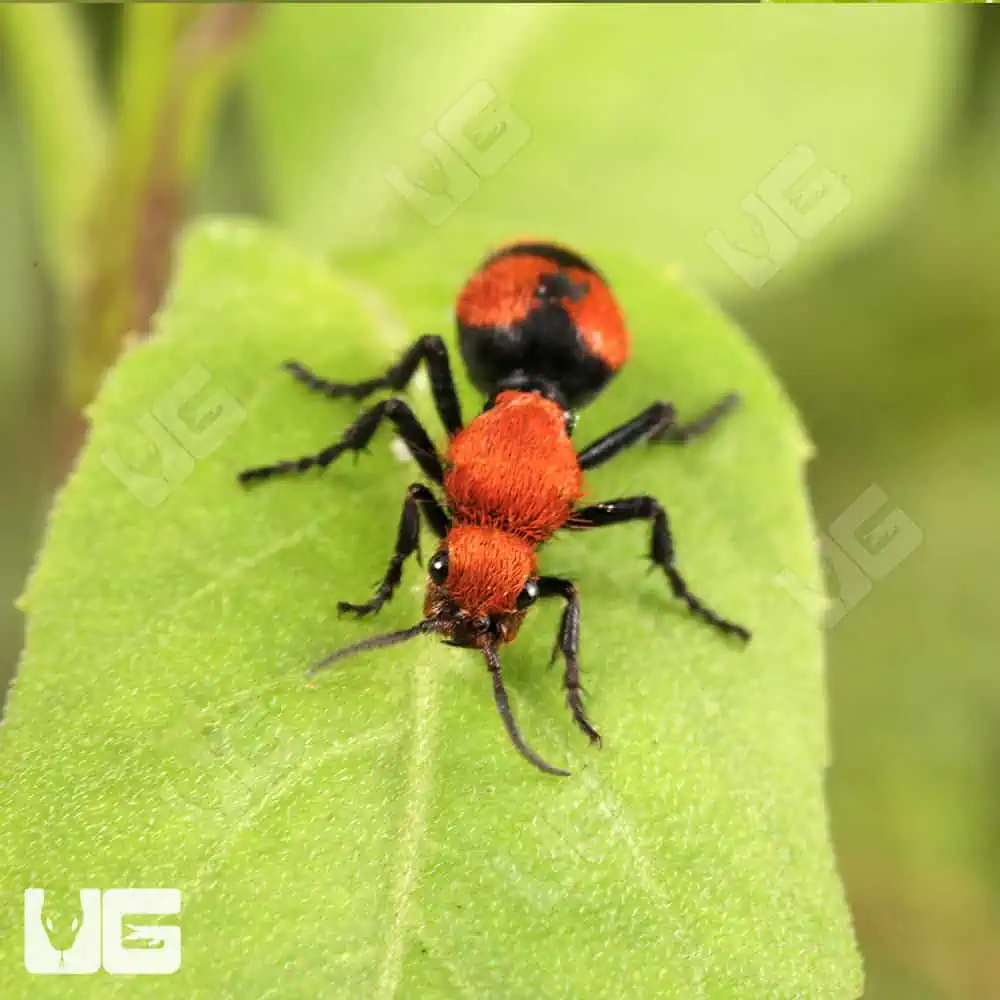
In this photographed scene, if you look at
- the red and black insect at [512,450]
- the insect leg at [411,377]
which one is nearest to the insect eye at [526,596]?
the red and black insect at [512,450]

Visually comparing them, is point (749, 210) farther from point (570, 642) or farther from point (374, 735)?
point (374, 735)

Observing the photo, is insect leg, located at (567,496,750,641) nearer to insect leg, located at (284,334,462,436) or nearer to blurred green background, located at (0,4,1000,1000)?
insect leg, located at (284,334,462,436)

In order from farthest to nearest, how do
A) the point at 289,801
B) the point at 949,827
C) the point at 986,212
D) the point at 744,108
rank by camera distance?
the point at 986,212 → the point at 744,108 → the point at 949,827 → the point at 289,801

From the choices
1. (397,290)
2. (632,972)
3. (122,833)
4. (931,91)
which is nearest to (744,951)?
(632,972)

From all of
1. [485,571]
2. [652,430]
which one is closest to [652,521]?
[652,430]

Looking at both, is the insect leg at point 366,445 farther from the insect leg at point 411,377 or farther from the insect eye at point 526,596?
the insect eye at point 526,596

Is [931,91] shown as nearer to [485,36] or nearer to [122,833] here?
[485,36]
